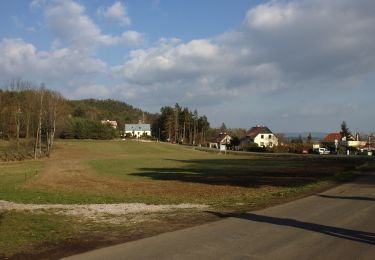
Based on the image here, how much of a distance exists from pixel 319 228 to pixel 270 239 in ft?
6.52

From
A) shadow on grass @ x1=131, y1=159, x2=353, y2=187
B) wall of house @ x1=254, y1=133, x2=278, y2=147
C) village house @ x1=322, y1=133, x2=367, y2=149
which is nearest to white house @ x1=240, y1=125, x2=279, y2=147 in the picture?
wall of house @ x1=254, y1=133, x2=278, y2=147

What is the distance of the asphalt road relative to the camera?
8344 mm

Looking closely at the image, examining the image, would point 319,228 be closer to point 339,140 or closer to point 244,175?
point 244,175

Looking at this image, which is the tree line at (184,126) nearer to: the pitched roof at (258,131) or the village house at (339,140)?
the pitched roof at (258,131)

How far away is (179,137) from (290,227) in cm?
17521

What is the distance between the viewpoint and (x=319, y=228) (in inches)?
441

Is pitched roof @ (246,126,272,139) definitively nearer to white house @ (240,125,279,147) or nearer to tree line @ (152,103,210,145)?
white house @ (240,125,279,147)

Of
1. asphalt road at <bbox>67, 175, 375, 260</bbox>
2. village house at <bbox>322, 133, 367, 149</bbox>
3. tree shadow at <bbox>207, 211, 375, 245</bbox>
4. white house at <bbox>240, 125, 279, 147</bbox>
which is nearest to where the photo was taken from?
asphalt road at <bbox>67, 175, 375, 260</bbox>

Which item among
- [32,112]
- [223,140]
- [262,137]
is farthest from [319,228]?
[223,140]

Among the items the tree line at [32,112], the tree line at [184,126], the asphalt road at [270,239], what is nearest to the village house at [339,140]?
the tree line at [184,126]

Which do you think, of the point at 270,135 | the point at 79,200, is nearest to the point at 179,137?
the point at 270,135

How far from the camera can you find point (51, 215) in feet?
46.1

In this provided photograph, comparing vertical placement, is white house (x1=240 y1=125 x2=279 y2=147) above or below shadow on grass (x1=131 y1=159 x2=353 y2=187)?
above

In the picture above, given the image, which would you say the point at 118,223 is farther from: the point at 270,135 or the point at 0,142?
the point at 270,135
